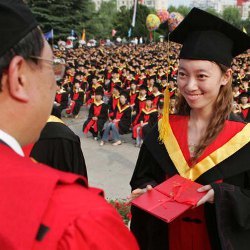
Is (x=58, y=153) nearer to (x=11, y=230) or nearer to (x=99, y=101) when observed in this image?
(x=11, y=230)

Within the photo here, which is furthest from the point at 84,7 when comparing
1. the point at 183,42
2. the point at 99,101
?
the point at 183,42

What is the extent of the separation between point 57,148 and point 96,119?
7.09m

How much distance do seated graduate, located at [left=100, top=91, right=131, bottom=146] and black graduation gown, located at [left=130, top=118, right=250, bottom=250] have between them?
626 centimetres

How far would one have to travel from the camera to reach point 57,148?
2.17 m

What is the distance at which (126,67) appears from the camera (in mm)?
18250

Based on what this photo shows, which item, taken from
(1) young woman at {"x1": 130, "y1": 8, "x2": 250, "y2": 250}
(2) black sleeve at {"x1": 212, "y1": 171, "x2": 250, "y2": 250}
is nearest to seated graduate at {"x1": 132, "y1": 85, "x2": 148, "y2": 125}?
(1) young woman at {"x1": 130, "y1": 8, "x2": 250, "y2": 250}

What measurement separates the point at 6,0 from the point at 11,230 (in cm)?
58

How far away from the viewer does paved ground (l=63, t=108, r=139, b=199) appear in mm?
5965

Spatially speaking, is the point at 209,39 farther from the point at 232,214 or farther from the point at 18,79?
the point at 18,79

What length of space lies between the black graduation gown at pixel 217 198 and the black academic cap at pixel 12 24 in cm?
132

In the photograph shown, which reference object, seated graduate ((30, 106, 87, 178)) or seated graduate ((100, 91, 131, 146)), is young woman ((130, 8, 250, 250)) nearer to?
seated graduate ((30, 106, 87, 178))

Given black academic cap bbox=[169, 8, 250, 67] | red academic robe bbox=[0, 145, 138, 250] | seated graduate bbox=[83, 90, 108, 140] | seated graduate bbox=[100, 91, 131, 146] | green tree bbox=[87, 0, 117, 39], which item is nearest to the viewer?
red academic robe bbox=[0, 145, 138, 250]

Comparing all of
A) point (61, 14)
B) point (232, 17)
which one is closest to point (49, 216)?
point (61, 14)

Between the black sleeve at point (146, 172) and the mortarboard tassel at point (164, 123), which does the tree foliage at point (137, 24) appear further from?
the black sleeve at point (146, 172)
